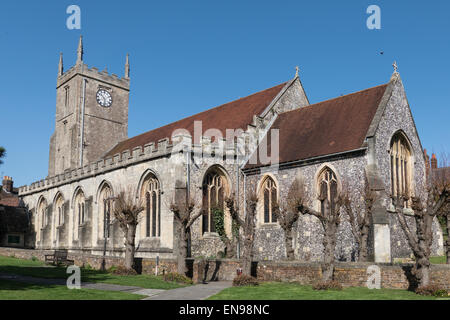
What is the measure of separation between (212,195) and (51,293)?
13.5 metres

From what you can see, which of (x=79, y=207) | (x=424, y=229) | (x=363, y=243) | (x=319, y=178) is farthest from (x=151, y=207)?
(x=424, y=229)

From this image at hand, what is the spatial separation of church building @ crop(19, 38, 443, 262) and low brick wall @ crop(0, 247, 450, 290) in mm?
2801

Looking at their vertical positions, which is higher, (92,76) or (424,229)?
(92,76)

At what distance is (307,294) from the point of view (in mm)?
13906

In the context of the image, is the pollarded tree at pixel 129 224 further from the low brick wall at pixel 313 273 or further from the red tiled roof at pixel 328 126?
the red tiled roof at pixel 328 126

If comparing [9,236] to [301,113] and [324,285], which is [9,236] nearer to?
[301,113]

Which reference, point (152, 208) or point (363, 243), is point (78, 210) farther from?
point (363, 243)

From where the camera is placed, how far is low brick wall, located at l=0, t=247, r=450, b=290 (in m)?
14.9

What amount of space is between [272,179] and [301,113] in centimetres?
513

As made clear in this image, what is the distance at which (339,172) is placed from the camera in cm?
2183

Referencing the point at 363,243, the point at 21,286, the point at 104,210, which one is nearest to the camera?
the point at 21,286

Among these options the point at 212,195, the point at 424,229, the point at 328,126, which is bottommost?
the point at 424,229

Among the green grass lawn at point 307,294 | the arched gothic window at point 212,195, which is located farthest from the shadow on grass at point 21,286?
the arched gothic window at point 212,195

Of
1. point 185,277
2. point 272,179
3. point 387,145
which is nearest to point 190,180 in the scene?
point 272,179
